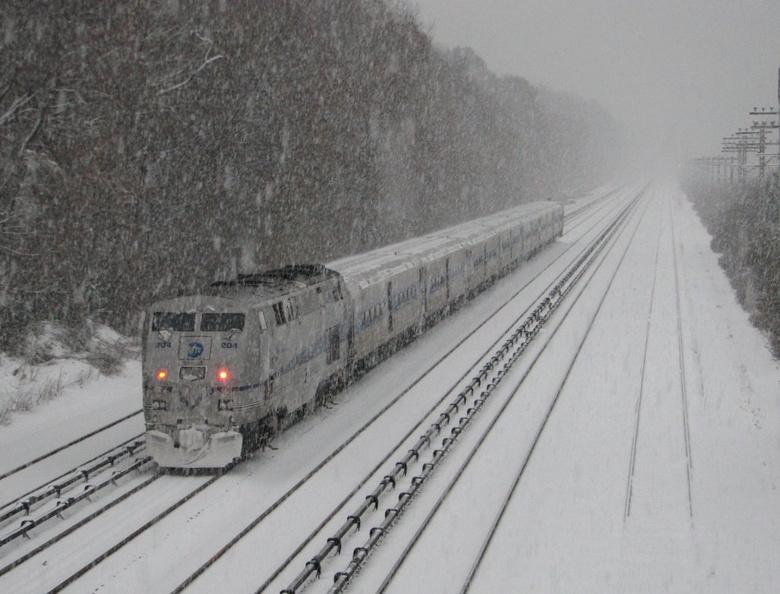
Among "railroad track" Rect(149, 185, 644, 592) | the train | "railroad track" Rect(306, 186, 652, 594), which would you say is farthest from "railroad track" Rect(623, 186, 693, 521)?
the train

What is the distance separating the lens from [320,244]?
123 ft

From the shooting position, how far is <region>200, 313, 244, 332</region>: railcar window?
1405cm

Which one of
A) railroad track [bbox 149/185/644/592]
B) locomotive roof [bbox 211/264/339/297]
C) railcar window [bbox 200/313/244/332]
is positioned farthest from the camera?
locomotive roof [bbox 211/264/339/297]

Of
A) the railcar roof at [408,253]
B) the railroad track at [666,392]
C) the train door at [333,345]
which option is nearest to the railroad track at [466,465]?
the railroad track at [666,392]

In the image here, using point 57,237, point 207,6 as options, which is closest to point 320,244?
point 207,6

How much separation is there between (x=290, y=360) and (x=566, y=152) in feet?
437

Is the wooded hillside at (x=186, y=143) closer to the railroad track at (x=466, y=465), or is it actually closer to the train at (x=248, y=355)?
the train at (x=248, y=355)

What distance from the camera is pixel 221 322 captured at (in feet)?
46.3

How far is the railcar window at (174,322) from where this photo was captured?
1421 cm

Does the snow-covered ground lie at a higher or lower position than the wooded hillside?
lower

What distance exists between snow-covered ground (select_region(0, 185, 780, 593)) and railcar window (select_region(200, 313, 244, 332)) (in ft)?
8.88

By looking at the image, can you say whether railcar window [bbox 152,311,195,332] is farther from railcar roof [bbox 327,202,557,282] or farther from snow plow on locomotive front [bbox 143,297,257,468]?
railcar roof [bbox 327,202,557,282]

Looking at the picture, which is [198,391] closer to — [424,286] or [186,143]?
[424,286]

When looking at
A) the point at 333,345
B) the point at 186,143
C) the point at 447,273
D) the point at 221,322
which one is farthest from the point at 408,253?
the point at 221,322
